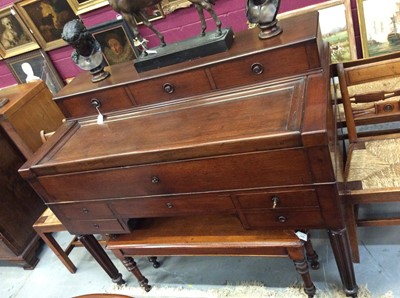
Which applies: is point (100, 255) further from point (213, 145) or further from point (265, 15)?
point (265, 15)

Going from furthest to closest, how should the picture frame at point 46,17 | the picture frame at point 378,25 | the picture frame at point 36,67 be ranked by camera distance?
the picture frame at point 36,67, the picture frame at point 46,17, the picture frame at point 378,25

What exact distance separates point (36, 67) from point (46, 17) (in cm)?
48

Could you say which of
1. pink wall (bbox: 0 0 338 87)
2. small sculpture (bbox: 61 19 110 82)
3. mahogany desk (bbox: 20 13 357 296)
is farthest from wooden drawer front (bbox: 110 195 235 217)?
pink wall (bbox: 0 0 338 87)

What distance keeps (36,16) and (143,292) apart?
6.88 ft

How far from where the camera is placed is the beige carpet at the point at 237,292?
1823 mm

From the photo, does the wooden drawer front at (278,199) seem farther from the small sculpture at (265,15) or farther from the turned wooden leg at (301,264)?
the small sculpture at (265,15)

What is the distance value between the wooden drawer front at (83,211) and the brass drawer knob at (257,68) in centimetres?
95

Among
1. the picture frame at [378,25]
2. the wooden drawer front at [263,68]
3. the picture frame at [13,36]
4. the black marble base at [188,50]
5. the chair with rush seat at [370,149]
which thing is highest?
the picture frame at [13,36]

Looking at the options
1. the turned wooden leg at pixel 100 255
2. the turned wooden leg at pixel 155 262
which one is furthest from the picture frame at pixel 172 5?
the turned wooden leg at pixel 155 262

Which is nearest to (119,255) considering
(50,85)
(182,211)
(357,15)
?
(182,211)

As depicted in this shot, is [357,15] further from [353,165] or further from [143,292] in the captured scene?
[143,292]

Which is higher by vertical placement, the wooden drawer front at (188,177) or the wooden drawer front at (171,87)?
the wooden drawer front at (171,87)

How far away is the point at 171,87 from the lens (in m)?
1.66

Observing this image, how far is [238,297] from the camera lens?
1.98 metres
